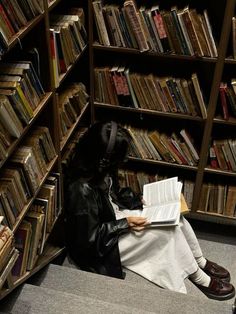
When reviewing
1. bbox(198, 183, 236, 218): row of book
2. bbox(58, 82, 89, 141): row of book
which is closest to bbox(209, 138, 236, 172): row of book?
bbox(198, 183, 236, 218): row of book

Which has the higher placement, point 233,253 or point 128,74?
point 128,74

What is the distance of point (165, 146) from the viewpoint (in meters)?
2.57

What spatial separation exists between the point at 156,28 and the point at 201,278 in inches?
56.0

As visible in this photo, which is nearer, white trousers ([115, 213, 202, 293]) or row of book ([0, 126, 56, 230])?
row of book ([0, 126, 56, 230])

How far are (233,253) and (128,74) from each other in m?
1.35

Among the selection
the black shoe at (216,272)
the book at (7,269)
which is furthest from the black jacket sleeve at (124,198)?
the book at (7,269)

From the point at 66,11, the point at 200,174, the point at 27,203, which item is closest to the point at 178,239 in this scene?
the point at 200,174

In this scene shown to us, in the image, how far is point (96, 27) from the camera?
2.30 meters

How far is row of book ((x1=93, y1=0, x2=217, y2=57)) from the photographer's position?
2.14 metres

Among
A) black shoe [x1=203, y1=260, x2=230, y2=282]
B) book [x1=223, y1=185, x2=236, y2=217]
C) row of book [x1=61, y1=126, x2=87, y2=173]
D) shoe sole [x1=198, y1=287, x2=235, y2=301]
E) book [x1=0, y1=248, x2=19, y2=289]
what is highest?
book [x1=0, y1=248, x2=19, y2=289]

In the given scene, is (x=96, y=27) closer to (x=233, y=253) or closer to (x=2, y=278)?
(x=2, y=278)

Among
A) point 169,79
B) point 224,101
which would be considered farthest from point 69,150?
point 224,101

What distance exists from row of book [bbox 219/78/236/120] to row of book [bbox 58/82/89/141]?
2.59 ft

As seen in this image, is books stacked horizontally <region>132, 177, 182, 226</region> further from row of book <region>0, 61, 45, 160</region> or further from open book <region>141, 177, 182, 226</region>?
row of book <region>0, 61, 45, 160</region>
